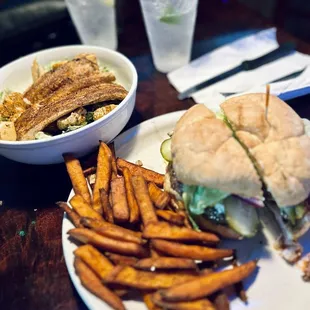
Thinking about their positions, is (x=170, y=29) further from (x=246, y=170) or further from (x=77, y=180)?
(x=246, y=170)

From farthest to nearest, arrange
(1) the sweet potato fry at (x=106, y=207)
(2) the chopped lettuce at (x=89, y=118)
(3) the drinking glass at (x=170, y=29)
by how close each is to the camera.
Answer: (3) the drinking glass at (x=170, y=29), (2) the chopped lettuce at (x=89, y=118), (1) the sweet potato fry at (x=106, y=207)

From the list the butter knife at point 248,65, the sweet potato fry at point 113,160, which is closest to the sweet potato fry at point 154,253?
the sweet potato fry at point 113,160

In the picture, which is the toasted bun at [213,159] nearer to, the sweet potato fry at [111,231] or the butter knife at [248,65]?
the sweet potato fry at [111,231]

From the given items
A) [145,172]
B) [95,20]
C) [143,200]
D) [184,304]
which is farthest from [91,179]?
[95,20]

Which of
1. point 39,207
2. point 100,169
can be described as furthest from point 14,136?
point 100,169

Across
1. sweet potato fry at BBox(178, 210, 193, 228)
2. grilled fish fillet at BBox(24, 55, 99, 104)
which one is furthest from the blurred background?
sweet potato fry at BBox(178, 210, 193, 228)

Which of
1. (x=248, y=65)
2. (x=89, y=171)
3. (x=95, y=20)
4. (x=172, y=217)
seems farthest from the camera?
(x=95, y=20)

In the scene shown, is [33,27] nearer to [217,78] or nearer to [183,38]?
[183,38]

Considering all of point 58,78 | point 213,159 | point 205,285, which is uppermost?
point 213,159
